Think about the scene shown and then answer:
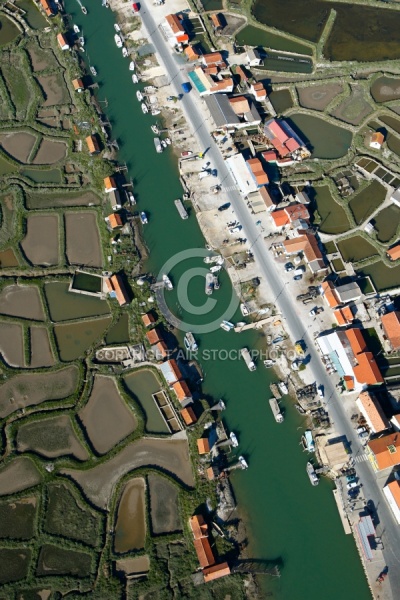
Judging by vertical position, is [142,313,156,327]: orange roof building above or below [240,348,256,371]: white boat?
above

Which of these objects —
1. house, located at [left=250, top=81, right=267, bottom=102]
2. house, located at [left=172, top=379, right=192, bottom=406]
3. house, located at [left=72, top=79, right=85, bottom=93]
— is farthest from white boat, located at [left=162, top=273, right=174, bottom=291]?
house, located at [left=72, top=79, right=85, bottom=93]

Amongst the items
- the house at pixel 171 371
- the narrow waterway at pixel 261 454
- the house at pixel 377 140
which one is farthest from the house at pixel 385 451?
the house at pixel 377 140

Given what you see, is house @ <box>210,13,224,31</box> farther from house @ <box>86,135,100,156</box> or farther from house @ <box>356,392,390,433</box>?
house @ <box>356,392,390,433</box>

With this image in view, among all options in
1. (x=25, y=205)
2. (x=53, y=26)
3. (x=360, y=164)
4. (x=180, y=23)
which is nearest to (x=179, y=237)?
(x=25, y=205)

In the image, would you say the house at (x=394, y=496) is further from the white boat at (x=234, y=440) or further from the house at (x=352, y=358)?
the white boat at (x=234, y=440)

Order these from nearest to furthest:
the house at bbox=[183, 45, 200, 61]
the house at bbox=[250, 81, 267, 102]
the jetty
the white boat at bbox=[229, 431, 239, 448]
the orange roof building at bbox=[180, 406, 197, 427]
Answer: the orange roof building at bbox=[180, 406, 197, 427], the white boat at bbox=[229, 431, 239, 448], the jetty, the house at bbox=[250, 81, 267, 102], the house at bbox=[183, 45, 200, 61]

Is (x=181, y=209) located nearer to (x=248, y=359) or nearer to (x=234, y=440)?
(x=248, y=359)
